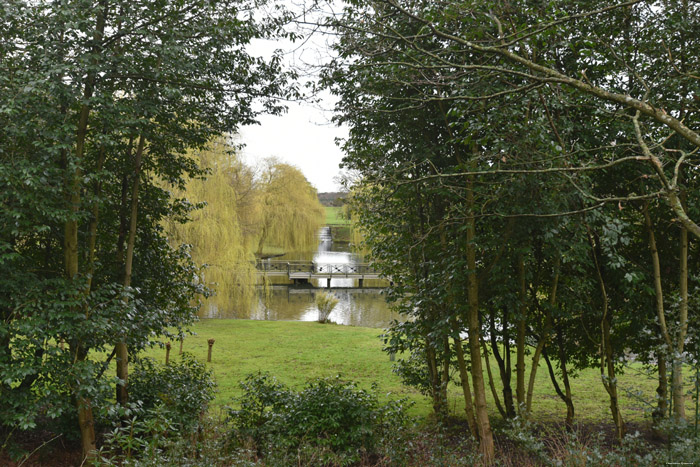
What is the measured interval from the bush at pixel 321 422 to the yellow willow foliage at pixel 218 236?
31.2ft

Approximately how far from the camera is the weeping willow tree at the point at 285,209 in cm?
2502

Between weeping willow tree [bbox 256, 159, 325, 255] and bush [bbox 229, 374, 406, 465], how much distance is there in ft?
60.3

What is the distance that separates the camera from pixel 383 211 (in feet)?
23.6

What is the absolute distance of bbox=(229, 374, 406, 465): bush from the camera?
223 inches

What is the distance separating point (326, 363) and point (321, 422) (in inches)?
284

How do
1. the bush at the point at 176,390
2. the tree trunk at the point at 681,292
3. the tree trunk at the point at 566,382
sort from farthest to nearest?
1. the tree trunk at the point at 566,382
2. the bush at the point at 176,390
3. the tree trunk at the point at 681,292

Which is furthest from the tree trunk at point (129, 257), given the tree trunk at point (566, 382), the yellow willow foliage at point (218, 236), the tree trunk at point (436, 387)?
the yellow willow foliage at point (218, 236)

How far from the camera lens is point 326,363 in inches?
509

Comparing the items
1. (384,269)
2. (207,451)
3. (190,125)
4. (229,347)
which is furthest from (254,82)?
(229,347)

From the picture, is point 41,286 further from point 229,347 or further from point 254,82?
point 229,347

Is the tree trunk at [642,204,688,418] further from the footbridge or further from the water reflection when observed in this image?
the footbridge

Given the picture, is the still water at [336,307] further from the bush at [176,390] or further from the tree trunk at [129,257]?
the tree trunk at [129,257]

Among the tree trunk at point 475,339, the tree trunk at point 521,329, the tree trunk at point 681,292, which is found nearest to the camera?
the tree trunk at point 681,292

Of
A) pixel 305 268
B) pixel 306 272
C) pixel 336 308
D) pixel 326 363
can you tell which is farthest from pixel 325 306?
pixel 305 268
